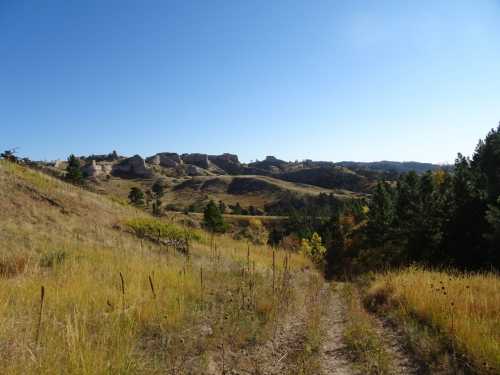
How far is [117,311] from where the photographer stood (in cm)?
455

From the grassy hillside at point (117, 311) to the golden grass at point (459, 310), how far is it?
2.20 m

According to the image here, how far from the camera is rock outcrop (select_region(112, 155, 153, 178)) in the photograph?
187275 mm

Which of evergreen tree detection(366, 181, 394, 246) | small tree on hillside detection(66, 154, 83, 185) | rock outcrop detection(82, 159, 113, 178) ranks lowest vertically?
evergreen tree detection(366, 181, 394, 246)

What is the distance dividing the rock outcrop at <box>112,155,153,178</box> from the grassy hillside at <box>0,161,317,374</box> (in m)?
187

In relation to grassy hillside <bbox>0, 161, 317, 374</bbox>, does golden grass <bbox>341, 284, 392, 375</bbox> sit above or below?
below

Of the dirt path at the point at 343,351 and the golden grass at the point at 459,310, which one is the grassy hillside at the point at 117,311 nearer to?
the dirt path at the point at 343,351

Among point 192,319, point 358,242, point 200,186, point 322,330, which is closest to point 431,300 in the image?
point 322,330

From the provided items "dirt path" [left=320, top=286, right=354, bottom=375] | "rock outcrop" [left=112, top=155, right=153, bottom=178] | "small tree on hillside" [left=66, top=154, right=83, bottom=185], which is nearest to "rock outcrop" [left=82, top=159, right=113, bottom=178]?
"rock outcrop" [left=112, top=155, right=153, bottom=178]

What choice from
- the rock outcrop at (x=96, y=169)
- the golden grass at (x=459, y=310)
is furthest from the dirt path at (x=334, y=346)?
the rock outcrop at (x=96, y=169)

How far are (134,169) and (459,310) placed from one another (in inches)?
7768

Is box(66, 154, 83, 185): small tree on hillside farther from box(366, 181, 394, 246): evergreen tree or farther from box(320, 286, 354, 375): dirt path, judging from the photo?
box(320, 286, 354, 375): dirt path

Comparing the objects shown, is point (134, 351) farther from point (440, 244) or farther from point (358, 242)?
point (358, 242)

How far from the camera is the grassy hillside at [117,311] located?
3.28 m

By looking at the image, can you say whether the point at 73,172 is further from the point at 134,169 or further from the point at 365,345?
the point at 134,169
